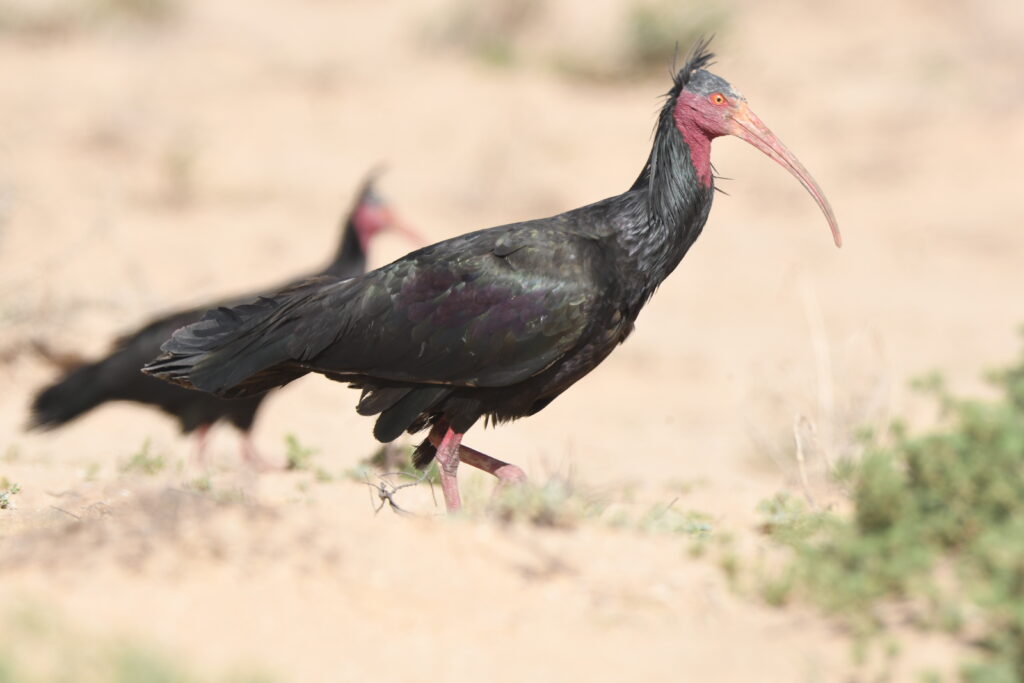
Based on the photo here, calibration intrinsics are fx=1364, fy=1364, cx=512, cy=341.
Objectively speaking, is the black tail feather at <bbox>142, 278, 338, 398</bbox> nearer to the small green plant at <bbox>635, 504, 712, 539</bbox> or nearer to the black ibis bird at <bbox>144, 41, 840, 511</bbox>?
the black ibis bird at <bbox>144, 41, 840, 511</bbox>

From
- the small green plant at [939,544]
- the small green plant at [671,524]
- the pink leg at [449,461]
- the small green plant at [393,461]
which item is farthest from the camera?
the small green plant at [393,461]

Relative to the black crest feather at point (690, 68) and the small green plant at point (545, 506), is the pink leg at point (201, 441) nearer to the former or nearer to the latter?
the black crest feather at point (690, 68)

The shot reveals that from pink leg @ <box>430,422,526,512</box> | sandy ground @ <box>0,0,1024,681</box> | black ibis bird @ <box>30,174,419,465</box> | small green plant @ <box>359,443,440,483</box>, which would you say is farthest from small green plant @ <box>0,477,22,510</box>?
black ibis bird @ <box>30,174,419,465</box>

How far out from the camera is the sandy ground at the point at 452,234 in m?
4.24

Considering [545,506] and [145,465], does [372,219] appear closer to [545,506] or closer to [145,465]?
[145,465]

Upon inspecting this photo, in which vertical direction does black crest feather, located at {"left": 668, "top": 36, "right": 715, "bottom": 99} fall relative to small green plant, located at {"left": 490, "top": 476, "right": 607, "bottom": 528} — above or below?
above

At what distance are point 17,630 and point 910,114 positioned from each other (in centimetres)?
1677

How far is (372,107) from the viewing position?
18594 mm

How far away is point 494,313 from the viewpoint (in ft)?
19.4

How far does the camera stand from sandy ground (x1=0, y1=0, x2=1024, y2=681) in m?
4.24

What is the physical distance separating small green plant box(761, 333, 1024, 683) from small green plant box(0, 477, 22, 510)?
3626 millimetres

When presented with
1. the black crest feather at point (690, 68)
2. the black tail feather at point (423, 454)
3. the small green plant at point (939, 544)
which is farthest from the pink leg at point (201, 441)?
the small green plant at point (939, 544)

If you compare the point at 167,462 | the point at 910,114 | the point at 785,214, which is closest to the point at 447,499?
the point at 167,462

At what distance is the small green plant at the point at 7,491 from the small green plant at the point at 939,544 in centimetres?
363
